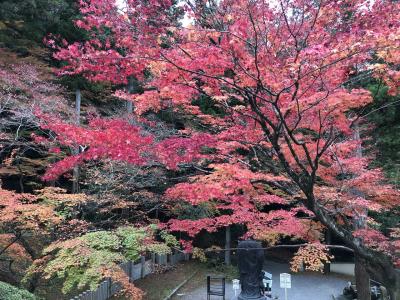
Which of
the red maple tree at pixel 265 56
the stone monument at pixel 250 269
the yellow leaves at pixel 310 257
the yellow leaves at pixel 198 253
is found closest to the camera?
the stone monument at pixel 250 269

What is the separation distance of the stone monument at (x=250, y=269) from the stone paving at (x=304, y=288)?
10348 mm

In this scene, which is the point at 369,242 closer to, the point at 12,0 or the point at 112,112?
the point at 112,112

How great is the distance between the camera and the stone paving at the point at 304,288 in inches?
574

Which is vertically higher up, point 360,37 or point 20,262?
point 360,37

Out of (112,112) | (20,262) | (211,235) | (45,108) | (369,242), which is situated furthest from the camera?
(211,235)

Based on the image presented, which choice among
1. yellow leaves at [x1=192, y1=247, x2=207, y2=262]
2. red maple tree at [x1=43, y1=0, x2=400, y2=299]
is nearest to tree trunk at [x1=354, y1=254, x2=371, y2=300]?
yellow leaves at [x1=192, y1=247, x2=207, y2=262]

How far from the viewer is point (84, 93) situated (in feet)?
55.4

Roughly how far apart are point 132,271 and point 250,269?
38.5 ft

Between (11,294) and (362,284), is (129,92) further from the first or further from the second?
(362,284)

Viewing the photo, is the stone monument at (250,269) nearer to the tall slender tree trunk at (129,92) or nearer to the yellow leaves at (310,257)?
the yellow leaves at (310,257)

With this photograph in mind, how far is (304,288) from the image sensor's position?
16.5 metres

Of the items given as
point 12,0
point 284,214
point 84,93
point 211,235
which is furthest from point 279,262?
point 12,0

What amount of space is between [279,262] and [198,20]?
20.9m

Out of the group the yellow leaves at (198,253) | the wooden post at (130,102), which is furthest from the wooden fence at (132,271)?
the wooden post at (130,102)
